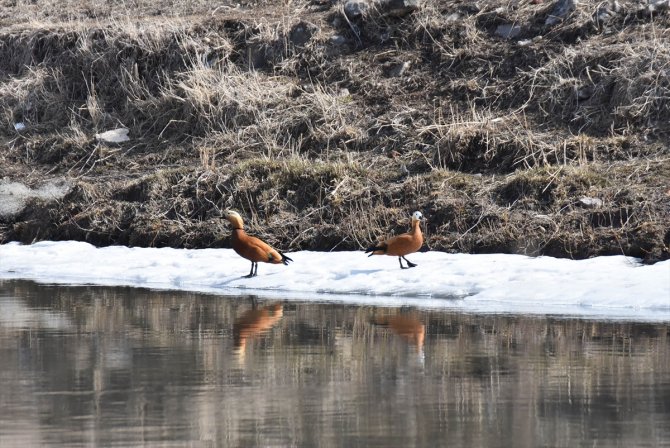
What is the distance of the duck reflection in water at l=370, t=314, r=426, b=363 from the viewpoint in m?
10.7

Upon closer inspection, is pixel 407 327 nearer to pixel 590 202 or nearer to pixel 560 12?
pixel 590 202

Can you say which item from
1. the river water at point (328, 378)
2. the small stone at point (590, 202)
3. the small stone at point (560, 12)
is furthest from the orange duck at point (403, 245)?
the small stone at point (560, 12)

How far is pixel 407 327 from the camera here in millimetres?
11602

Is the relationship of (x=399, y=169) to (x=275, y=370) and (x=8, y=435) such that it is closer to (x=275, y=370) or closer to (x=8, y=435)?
(x=275, y=370)

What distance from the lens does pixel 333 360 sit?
986 centimetres

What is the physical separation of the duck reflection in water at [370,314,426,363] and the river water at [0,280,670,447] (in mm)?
26

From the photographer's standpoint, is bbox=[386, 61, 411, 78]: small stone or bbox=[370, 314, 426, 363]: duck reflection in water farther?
bbox=[386, 61, 411, 78]: small stone

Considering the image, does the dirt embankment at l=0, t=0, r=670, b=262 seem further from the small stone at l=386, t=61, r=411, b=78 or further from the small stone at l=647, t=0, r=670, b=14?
the small stone at l=647, t=0, r=670, b=14

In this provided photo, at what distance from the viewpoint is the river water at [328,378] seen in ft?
24.2

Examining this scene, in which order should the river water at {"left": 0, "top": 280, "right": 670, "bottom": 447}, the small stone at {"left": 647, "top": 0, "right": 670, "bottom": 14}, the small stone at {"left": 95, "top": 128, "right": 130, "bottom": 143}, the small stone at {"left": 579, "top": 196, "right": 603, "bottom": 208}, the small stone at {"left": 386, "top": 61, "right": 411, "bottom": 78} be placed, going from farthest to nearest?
the small stone at {"left": 95, "top": 128, "right": 130, "bottom": 143} → the small stone at {"left": 386, "top": 61, "right": 411, "bottom": 78} → the small stone at {"left": 647, "top": 0, "right": 670, "bottom": 14} → the small stone at {"left": 579, "top": 196, "right": 603, "bottom": 208} → the river water at {"left": 0, "top": 280, "right": 670, "bottom": 447}

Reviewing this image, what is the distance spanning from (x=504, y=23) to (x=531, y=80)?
1.97m

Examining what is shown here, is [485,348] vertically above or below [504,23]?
below

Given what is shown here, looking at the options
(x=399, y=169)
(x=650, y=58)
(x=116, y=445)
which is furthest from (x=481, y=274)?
(x=116, y=445)

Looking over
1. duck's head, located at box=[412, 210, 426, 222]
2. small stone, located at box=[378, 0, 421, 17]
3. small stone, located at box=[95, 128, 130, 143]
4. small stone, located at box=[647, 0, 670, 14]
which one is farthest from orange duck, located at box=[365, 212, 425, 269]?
small stone, located at box=[95, 128, 130, 143]
